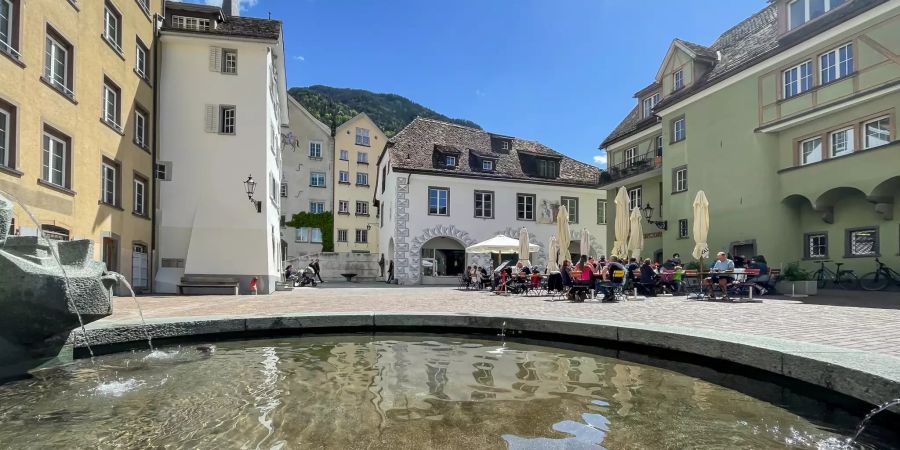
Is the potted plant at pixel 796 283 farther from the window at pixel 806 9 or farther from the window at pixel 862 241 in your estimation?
the window at pixel 806 9

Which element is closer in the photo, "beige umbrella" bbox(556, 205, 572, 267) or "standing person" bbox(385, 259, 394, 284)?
"beige umbrella" bbox(556, 205, 572, 267)

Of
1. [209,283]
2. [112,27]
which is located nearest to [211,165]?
[209,283]

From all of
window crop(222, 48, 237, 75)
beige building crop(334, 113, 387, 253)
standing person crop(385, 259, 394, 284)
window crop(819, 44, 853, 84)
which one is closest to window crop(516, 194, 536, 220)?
standing person crop(385, 259, 394, 284)

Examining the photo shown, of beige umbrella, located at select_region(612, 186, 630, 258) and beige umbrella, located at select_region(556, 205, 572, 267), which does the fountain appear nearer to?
beige umbrella, located at select_region(556, 205, 572, 267)

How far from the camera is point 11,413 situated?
390 cm

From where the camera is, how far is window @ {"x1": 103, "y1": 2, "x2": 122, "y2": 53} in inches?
625

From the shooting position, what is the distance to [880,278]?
663 inches

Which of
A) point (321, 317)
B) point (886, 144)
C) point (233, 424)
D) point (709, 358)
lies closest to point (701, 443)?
point (709, 358)

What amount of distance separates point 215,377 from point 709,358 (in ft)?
17.9

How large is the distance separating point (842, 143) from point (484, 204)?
1876 centimetres

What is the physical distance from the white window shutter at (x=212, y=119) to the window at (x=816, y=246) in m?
25.2

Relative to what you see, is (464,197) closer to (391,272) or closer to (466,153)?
(466,153)

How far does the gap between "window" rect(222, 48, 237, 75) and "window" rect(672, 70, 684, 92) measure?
2264 centimetres

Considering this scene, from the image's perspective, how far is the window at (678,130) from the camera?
25938mm
